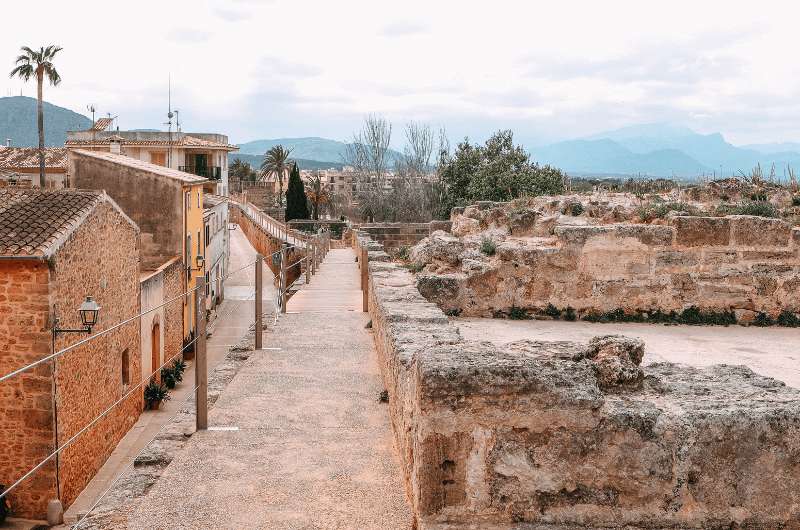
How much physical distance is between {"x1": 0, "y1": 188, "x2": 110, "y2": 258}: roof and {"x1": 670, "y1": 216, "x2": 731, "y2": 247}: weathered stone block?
33.9 ft

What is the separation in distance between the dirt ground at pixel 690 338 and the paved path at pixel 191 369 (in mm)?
2960

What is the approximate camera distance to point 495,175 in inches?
1252

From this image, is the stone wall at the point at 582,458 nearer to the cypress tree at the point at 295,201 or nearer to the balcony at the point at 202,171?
the cypress tree at the point at 295,201

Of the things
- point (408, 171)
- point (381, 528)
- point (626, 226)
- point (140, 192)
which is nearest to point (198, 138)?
point (408, 171)

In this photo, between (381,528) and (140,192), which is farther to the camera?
(140,192)

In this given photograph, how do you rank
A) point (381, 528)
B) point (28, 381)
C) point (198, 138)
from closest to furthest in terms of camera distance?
point (381, 528), point (28, 381), point (198, 138)

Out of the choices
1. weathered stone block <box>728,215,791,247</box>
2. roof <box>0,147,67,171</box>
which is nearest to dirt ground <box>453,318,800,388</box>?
weathered stone block <box>728,215,791,247</box>

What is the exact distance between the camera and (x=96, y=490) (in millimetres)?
14172

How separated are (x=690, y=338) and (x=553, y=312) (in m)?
1.46

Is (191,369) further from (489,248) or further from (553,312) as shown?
(553,312)

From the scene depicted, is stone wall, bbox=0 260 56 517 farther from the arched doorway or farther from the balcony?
the balcony

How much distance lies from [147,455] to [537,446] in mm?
2895

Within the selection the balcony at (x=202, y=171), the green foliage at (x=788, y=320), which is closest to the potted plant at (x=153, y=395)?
the green foliage at (x=788, y=320)

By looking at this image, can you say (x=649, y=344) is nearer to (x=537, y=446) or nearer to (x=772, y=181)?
(x=537, y=446)
